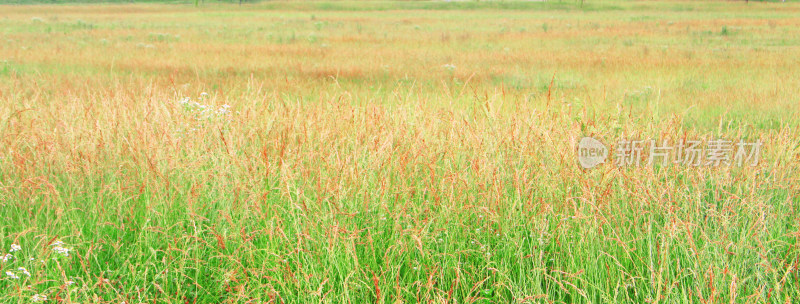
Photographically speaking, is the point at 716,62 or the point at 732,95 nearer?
the point at 732,95

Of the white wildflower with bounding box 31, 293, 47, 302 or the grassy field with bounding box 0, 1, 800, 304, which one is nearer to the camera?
the white wildflower with bounding box 31, 293, 47, 302

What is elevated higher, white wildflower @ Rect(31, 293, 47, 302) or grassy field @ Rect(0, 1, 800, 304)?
grassy field @ Rect(0, 1, 800, 304)

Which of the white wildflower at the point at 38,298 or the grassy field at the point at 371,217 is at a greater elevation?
the grassy field at the point at 371,217

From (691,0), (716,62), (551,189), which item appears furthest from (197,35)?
(691,0)

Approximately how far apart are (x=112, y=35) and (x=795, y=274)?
20.2 meters

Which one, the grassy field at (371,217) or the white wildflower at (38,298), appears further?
the grassy field at (371,217)

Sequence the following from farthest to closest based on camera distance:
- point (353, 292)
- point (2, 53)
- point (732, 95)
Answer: point (2, 53), point (732, 95), point (353, 292)

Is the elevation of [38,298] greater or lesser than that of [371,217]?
lesser

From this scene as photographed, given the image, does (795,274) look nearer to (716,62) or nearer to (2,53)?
(716,62)

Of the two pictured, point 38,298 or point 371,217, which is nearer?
point 38,298

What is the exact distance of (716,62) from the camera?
36.8 feet

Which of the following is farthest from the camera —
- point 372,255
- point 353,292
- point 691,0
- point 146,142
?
point 691,0

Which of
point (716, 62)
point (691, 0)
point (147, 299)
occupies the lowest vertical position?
point (147, 299)

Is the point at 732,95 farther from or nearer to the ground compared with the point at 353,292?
farther from the ground
